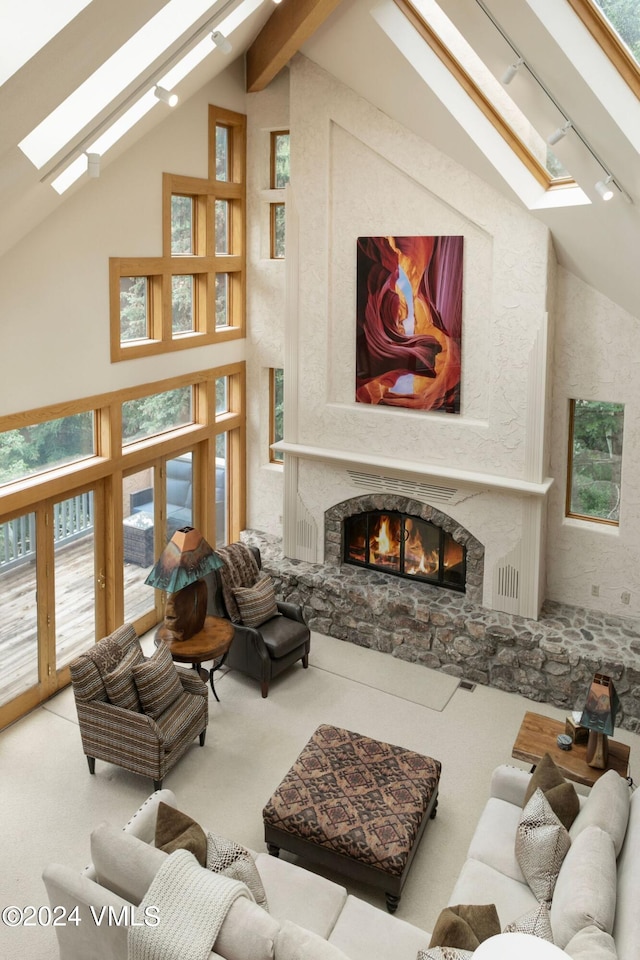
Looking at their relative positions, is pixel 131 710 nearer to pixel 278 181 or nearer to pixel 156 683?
pixel 156 683

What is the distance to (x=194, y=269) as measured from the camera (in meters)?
8.77

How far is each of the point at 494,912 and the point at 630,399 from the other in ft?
16.5

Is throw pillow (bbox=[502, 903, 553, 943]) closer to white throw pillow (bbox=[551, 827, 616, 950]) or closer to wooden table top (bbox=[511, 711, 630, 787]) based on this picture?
white throw pillow (bbox=[551, 827, 616, 950])

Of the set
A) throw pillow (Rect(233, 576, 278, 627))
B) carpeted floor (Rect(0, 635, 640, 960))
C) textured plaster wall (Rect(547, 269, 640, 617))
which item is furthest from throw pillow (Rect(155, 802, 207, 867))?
textured plaster wall (Rect(547, 269, 640, 617))

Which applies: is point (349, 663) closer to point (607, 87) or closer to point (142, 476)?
point (142, 476)

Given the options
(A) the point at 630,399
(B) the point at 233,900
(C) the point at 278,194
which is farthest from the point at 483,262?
(B) the point at 233,900

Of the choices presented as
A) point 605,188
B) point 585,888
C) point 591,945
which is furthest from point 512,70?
point 591,945

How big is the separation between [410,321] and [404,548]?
A: 8.00 feet

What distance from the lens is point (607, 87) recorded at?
4816 millimetres

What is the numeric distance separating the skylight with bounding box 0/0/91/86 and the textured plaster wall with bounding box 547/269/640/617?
5649 millimetres

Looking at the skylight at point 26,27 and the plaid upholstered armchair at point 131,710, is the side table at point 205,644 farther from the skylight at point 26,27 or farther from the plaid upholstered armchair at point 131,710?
the skylight at point 26,27

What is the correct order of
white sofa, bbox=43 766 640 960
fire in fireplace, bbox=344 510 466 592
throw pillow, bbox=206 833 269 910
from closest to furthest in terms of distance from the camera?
1. white sofa, bbox=43 766 640 960
2. throw pillow, bbox=206 833 269 910
3. fire in fireplace, bbox=344 510 466 592

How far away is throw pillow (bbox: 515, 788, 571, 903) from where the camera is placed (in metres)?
4.64

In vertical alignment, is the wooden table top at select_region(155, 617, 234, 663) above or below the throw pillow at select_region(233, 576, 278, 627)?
below
